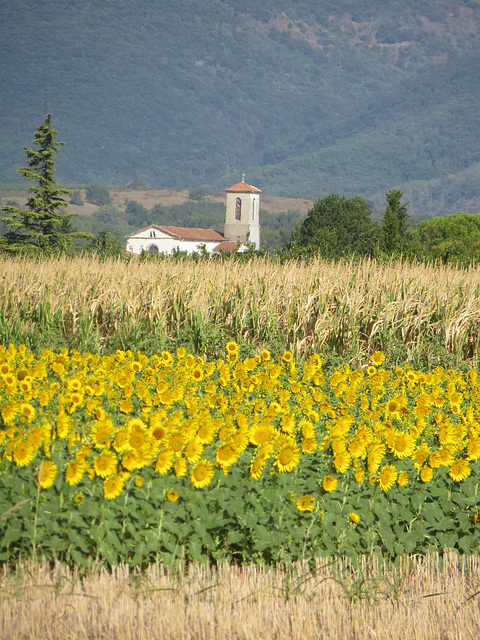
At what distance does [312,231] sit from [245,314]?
53.1 meters

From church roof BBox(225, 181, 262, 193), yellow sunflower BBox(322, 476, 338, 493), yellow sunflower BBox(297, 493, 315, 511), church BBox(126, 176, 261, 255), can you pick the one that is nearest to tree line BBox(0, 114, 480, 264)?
yellow sunflower BBox(322, 476, 338, 493)

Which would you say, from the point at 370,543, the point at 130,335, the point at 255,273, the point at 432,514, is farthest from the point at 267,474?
the point at 255,273

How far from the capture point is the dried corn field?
851cm

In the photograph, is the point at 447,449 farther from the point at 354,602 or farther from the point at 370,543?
the point at 354,602

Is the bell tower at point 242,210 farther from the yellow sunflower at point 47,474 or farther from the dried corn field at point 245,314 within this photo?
the yellow sunflower at point 47,474

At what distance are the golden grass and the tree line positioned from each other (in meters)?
8.08

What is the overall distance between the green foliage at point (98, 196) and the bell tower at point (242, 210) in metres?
105

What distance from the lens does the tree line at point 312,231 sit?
67.1ft

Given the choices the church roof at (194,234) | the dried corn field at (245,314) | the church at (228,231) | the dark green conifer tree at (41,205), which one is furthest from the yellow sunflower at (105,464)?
the church roof at (194,234)

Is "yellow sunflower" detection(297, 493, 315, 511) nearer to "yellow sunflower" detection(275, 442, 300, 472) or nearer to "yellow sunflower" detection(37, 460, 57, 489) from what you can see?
"yellow sunflower" detection(275, 442, 300, 472)

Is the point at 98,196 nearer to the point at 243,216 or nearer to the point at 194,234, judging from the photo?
the point at 194,234

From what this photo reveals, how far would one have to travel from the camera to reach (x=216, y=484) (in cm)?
352

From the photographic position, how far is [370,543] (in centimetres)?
360

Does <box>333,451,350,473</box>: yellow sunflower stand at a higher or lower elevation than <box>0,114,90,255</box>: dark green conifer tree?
lower
